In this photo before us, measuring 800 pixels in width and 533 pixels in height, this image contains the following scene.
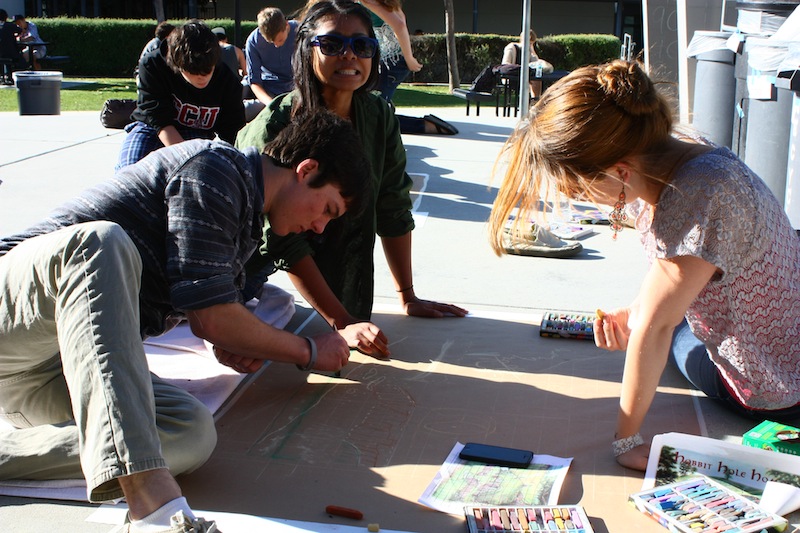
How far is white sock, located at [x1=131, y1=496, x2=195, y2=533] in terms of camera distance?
168cm

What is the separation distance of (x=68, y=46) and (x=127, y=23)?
4.82 feet

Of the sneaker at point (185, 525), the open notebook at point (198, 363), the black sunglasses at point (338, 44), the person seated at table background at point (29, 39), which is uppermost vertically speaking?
the person seated at table background at point (29, 39)

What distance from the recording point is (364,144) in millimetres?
3176

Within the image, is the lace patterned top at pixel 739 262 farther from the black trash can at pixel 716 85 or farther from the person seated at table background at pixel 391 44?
the black trash can at pixel 716 85

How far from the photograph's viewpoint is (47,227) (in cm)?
207

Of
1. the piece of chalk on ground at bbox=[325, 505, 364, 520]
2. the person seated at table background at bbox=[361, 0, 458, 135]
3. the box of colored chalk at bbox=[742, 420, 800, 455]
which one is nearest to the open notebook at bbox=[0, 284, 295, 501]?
the piece of chalk on ground at bbox=[325, 505, 364, 520]

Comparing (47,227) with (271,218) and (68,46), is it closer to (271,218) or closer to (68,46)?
(271,218)

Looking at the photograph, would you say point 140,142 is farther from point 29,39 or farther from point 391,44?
point 29,39

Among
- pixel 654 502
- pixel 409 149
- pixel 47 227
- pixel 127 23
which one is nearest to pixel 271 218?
pixel 47 227

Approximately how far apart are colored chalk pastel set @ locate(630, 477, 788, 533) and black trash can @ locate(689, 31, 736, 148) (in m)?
3.96

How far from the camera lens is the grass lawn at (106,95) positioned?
495 inches

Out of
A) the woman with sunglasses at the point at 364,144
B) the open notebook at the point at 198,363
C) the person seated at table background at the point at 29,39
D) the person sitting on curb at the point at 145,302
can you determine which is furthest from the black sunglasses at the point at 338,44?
the person seated at table background at the point at 29,39

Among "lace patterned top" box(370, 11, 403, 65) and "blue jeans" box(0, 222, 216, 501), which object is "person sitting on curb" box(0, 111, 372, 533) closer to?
"blue jeans" box(0, 222, 216, 501)

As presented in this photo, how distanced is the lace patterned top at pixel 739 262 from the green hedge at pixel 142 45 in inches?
687
